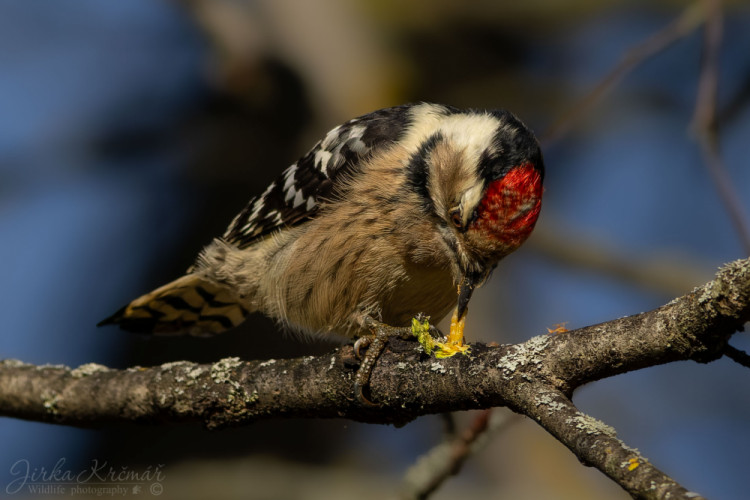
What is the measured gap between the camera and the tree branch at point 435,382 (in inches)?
Answer: 69.2

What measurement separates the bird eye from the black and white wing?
0.62m

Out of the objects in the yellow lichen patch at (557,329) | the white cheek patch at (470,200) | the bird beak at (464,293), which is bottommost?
the yellow lichen patch at (557,329)

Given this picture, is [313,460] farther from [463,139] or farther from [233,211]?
[463,139]

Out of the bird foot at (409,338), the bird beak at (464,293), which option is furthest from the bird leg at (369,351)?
the bird beak at (464,293)

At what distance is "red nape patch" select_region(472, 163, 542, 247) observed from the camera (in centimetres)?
314

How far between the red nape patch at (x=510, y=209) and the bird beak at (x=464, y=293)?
0.23 metres

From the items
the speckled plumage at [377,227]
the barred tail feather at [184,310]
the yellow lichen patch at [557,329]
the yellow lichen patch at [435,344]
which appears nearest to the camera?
the yellow lichen patch at [557,329]

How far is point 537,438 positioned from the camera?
606 centimetres

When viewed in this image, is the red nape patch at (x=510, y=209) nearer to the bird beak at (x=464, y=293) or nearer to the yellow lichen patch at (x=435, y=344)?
the bird beak at (x=464, y=293)

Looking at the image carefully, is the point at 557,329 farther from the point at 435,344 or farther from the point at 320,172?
the point at 320,172

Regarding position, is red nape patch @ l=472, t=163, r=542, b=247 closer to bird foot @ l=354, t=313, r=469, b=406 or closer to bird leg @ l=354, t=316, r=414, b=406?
bird foot @ l=354, t=313, r=469, b=406

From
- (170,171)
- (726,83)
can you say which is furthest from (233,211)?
(726,83)

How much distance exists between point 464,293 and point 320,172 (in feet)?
3.77

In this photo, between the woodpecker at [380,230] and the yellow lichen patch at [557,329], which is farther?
the woodpecker at [380,230]
